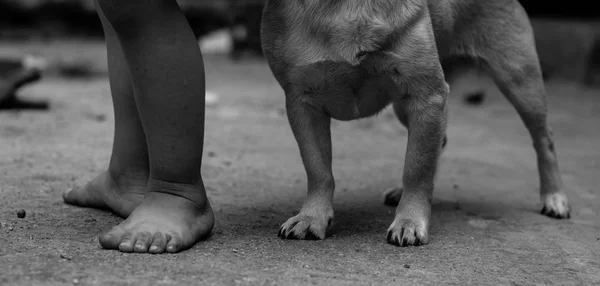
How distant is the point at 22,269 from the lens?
2219 mm

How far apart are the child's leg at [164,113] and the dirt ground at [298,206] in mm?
91

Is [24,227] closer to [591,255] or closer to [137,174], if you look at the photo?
[137,174]

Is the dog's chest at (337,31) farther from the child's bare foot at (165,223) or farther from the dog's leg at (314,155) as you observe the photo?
the child's bare foot at (165,223)

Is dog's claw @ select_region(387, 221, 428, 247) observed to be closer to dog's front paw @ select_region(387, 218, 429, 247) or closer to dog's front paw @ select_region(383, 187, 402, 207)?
dog's front paw @ select_region(387, 218, 429, 247)

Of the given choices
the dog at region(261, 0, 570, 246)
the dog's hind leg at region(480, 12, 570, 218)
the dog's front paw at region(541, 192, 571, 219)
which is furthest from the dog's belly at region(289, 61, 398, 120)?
the dog's front paw at region(541, 192, 571, 219)

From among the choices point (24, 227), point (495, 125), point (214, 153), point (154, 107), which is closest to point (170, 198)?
point (154, 107)

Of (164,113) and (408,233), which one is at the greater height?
(164,113)

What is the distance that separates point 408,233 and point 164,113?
1003 millimetres

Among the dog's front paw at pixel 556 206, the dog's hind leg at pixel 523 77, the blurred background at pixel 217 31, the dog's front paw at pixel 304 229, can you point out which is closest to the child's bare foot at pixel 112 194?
the dog's front paw at pixel 304 229

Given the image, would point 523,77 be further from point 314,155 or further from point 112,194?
point 112,194

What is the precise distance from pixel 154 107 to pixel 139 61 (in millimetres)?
160

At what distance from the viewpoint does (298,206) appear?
11.5 ft

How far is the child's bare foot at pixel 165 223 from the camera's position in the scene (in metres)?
2.48

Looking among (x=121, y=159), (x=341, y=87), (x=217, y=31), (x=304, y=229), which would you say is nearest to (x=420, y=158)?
(x=341, y=87)
